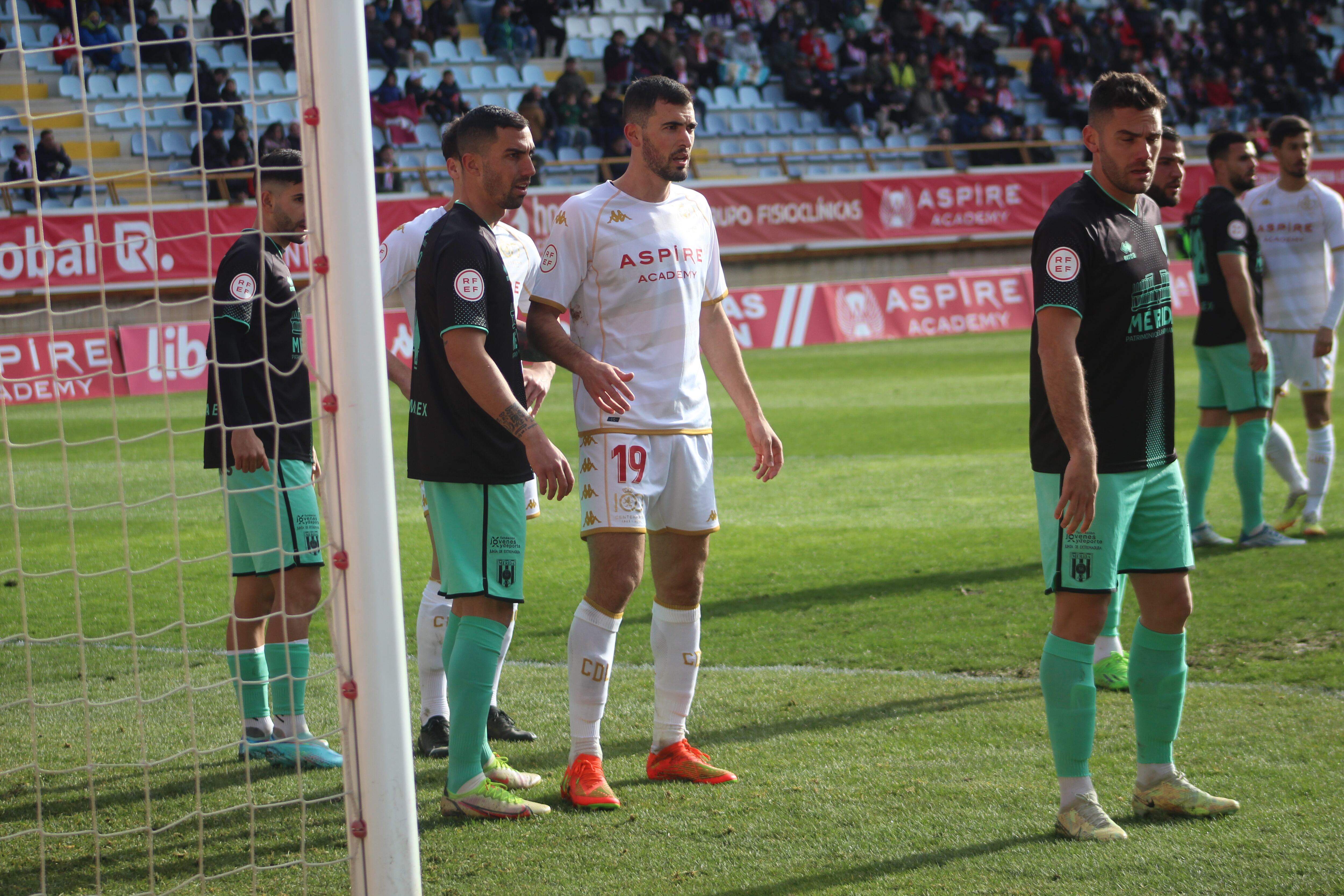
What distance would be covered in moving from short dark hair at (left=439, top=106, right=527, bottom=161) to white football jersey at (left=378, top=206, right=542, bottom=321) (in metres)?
0.88

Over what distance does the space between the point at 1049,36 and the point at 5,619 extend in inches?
1043

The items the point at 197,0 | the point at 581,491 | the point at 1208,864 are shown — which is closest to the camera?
the point at 1208,864

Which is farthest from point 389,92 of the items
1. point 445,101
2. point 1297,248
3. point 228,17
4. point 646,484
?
point 646,484

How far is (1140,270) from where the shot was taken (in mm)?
3410

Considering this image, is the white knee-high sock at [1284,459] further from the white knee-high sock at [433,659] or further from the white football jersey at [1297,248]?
the white knee-high sock at [433,659]

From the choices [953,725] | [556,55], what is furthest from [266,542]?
[556,55]

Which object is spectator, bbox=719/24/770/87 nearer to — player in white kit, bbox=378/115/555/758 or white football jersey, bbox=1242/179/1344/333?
white football jersey, bbox=1242/179/1344/333

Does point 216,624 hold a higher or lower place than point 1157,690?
lower

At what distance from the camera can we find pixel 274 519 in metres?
4.36

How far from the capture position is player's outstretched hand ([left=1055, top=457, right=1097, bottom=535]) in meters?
3.25

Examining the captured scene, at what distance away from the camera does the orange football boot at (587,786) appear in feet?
12.1

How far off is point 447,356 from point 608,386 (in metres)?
0.46

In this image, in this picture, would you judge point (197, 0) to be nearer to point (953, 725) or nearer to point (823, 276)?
point (823, 276)

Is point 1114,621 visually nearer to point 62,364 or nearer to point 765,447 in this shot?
point 765,447
